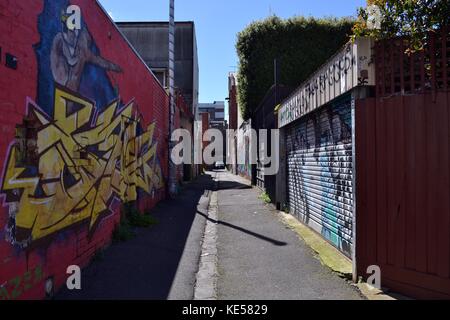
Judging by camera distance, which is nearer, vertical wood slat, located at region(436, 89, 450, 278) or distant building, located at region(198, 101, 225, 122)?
vertical wood slat, located at region(436, 89, 450, 278)

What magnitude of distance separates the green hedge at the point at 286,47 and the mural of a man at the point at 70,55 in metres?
16.5

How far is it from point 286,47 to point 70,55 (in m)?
18.1

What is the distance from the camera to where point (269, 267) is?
6.84 m

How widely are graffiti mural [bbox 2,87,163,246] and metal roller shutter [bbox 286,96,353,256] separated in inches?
148

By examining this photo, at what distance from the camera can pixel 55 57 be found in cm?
546

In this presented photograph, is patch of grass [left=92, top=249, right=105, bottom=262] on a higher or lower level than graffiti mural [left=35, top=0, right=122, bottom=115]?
lower

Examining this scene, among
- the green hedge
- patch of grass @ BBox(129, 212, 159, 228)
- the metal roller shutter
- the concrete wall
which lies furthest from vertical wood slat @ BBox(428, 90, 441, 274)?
the concrete wall

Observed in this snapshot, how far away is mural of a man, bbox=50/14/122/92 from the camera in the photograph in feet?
18.1

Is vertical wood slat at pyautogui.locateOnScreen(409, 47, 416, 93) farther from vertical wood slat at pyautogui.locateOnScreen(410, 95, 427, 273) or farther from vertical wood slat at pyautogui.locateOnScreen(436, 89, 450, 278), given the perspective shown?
vertical wood slat at pyautogui.locateOnScreen(436, 89, 450, 278)

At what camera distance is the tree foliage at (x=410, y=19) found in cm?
547

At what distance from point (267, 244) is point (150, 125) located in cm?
598

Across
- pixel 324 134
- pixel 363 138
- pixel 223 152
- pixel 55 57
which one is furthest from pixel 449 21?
pixel 223 152

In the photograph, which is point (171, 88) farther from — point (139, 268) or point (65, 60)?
point (65, 60)

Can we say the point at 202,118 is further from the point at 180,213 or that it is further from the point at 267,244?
the point at 267,244
